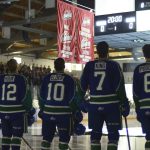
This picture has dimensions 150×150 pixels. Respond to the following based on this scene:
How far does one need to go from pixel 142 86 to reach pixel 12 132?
2311 mm

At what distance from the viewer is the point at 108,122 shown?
20.6 ft

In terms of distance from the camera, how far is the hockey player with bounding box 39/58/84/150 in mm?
6676

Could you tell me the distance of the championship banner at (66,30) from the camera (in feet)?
41.4

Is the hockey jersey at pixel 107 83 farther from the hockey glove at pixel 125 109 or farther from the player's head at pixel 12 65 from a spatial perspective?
the player's head at pixel 12 65

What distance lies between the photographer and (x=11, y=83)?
7059 millimetres

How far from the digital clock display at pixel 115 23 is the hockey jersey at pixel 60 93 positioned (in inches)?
331

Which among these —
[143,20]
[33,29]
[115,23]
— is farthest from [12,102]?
[33,29]

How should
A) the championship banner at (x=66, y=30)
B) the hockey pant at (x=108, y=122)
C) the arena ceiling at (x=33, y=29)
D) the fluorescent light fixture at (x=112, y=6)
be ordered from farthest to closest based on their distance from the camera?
the arena ceiling at (x=33, y=29), the fluorescent light fixture at (x=112, y=6), the championship banner at (x=66, y=30), the hockey pant at (x=108, y=122)

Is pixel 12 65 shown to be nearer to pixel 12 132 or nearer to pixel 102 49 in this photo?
pixel 12 132

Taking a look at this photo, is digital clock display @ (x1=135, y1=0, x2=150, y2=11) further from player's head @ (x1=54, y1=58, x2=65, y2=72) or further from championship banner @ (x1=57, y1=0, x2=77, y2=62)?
player's head @ (x1=54, y1=58, x2=65, y2=72)

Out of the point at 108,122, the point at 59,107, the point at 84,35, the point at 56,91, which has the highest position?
the point at 84,35

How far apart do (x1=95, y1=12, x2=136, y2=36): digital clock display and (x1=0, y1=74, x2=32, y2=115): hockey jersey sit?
8361 mm

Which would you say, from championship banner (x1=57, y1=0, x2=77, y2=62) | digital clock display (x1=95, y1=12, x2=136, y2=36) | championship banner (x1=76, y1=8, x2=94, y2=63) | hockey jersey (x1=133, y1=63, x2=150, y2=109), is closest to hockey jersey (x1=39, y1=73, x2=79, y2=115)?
hockey jersey (x1=133, y1=63, x2=150, y2=109)

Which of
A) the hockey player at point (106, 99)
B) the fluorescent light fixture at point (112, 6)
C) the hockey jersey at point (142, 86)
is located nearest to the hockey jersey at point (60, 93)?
the hockey player at point (106, 99)
